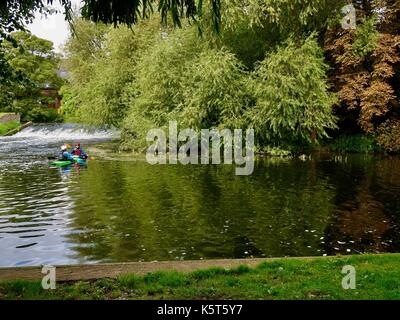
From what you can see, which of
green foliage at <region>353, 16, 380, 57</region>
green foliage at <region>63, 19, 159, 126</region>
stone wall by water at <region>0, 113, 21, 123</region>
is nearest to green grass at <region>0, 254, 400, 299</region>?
green foliage at <region>353, 16, 380, 57</region>

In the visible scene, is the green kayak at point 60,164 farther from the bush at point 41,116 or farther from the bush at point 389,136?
the bush at point 41,116

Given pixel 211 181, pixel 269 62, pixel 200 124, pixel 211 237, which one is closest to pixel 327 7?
pixel 269 62

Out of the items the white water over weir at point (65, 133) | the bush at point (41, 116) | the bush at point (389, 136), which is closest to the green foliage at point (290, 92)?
the bush at point (389, 136)

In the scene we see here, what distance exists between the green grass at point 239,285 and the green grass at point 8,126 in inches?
1876

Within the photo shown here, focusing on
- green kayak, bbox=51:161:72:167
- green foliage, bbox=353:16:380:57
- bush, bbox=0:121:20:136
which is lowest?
green kayak, bbox=51:161:72:167

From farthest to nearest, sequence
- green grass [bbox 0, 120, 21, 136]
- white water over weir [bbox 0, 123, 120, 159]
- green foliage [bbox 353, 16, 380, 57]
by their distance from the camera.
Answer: green grass [bbox 0, 120, 21, 136], white water over weir [bbox 0, 123, 120, 159], green foliage [bbox 353, 16, 380, 57]

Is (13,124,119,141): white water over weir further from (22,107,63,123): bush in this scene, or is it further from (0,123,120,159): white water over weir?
(22,107,63,123): bush

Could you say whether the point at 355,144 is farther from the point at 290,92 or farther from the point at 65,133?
the point at 65,133

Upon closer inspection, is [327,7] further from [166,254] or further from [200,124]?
[166,254]

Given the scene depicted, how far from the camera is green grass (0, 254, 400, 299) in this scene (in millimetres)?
6363

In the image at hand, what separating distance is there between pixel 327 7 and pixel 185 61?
35.0 feet

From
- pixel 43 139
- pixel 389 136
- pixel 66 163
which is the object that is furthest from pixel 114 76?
pixel 389 136

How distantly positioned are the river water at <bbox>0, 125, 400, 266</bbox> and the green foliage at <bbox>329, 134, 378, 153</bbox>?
26.4ft
